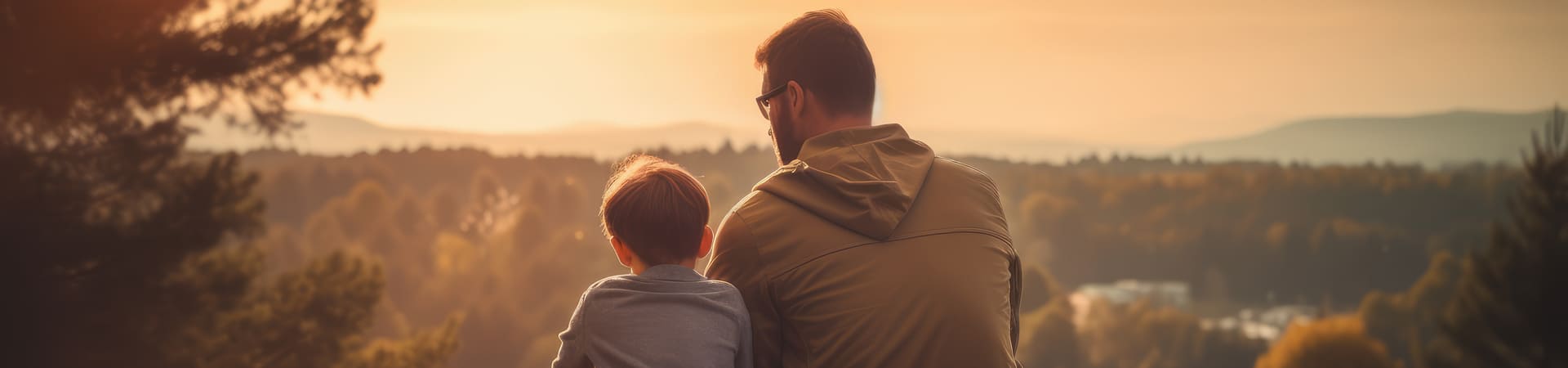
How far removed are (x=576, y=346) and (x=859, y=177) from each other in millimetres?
670

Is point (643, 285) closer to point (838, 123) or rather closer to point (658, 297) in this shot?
point (658, 297)

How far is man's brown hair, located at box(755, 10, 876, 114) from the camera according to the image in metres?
2.30

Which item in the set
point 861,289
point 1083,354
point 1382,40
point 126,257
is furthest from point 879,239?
point 1382,40

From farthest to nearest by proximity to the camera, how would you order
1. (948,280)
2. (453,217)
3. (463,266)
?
(453,217) < (463,266) < (948,280)

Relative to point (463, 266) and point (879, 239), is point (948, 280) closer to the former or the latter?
point (879, 239)

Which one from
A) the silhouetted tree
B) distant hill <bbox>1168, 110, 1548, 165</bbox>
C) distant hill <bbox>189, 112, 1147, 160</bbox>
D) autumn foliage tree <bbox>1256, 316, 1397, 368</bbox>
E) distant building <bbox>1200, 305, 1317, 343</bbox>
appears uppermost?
distant hill <bbox>189, 112, 1147, 160</bbox>

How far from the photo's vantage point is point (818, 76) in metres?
2.31

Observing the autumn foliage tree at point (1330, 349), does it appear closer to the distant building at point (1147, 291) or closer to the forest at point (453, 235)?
the forest at point (453, 235)

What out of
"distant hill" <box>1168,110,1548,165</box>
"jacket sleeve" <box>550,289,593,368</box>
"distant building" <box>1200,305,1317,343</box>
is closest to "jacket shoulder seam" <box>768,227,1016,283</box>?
"jacket sleeve" <box>550,289,593,368</box>

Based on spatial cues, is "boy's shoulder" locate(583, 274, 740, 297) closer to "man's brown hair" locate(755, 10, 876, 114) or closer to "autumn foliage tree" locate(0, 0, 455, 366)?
"man's brown hair" locate(755, 10, 876, 114)

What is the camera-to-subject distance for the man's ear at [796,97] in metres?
2.32

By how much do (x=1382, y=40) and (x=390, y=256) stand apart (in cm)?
10026

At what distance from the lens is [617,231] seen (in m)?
2.38

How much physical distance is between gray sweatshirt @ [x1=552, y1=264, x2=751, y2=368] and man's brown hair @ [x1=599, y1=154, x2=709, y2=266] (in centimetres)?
7
